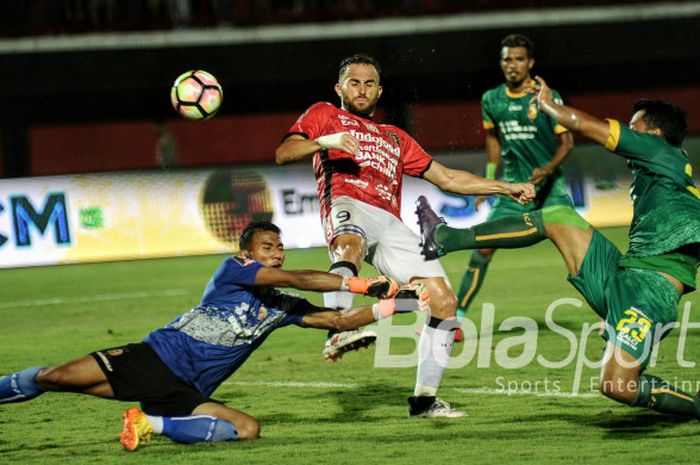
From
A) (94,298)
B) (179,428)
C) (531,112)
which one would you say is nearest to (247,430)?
(179,428)

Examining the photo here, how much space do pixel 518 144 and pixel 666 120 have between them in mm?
3769

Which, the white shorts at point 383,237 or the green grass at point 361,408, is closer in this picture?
the green grass at point 361,408

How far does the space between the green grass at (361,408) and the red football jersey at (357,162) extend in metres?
1.38

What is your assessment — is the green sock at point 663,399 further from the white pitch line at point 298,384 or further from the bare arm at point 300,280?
the white pitch line at point 298,384

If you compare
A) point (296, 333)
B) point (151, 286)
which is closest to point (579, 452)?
point (296, 333)

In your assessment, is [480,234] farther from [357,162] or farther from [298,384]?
[298,384]

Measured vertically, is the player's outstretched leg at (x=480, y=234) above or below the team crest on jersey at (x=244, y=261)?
above

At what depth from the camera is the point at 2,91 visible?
76.1ft

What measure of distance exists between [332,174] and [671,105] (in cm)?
222

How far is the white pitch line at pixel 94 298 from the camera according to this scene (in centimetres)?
1405

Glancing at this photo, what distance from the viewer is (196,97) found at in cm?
900

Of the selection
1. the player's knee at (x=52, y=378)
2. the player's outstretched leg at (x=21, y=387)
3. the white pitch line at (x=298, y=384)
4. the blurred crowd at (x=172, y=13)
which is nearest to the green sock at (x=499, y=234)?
the white pitch line at (x=298, y=384)

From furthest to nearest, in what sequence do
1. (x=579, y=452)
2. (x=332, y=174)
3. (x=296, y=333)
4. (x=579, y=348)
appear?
(x=296, y=333), (x=579, y=348), (x=332, y=174), (x=579, y=452)

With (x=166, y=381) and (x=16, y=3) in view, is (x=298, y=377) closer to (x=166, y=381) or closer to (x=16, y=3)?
(x=166, y=381)
